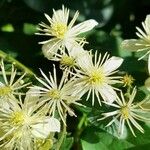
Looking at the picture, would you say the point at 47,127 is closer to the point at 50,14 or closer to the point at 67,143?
the point at 67,143

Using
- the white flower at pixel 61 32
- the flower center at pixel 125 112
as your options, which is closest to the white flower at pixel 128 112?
the flower center at pixel 125 112

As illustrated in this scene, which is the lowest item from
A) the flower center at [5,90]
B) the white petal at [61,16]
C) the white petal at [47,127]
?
the white petal at [47,127]

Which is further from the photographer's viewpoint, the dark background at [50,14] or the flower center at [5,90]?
the dark background at [50,14]

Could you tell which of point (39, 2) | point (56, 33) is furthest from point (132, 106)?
point (39, 2)

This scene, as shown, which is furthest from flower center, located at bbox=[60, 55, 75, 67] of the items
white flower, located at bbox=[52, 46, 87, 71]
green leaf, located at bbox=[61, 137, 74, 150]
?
green leaf, located at bbox=[61, 137, 74, 150]

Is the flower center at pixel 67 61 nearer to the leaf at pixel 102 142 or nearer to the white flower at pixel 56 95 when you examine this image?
the white flower at pixel 56 95

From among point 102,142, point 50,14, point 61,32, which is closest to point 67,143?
point 102,142
